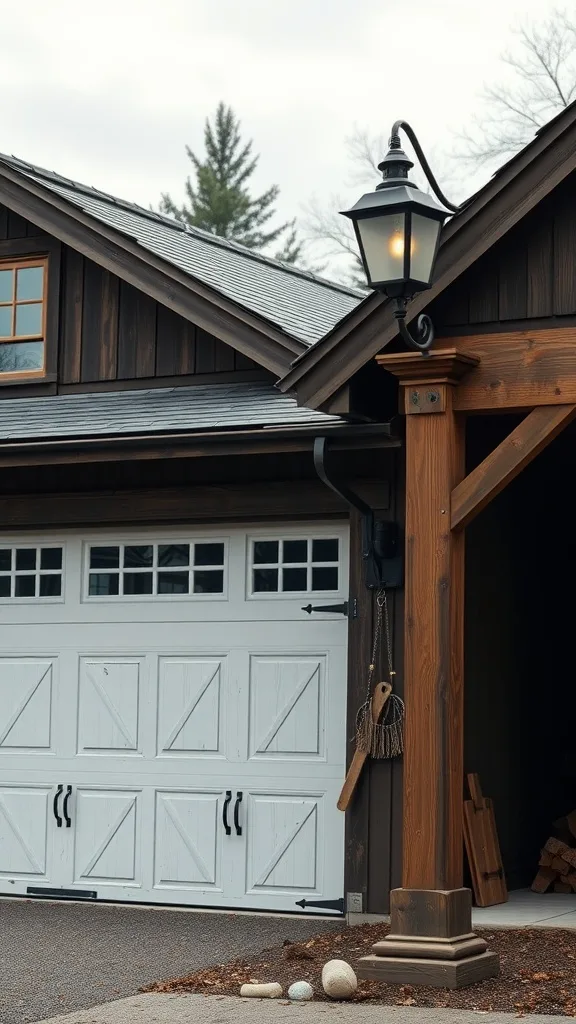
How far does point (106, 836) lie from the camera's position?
33.9 feet

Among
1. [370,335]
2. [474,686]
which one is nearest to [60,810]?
[474,686]

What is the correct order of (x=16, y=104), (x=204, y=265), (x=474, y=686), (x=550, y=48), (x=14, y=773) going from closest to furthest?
(x=474, y=686) < (x=14, y=773) < (x=204, y=265) < (x=550, y=48) < (x=16, y=104)

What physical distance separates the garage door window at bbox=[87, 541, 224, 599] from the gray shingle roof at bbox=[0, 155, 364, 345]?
1.64 metres

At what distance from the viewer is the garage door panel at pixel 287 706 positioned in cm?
983

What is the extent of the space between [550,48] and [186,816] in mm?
20674

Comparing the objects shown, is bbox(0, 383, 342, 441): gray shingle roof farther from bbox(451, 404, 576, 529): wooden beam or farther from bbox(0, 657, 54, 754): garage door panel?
bbox(451, 404, 576, 529): wooden beam

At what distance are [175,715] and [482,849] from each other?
2.23m

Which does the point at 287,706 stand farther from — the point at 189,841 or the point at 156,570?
the point at 156,570

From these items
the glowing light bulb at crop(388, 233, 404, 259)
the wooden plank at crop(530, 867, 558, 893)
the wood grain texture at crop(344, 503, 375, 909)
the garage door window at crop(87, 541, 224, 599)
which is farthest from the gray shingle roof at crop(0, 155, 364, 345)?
the wooden plank at crop(530, 867, 558, 893)

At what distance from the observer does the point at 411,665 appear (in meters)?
7.58

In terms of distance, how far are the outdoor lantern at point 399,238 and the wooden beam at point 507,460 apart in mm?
709

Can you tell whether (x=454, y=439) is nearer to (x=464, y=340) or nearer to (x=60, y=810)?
(x=464, y=340)

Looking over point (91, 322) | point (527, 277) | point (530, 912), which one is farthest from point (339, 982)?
point (91, 322)

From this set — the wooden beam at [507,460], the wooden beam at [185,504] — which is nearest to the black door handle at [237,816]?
the wooden beam at [185,504]
